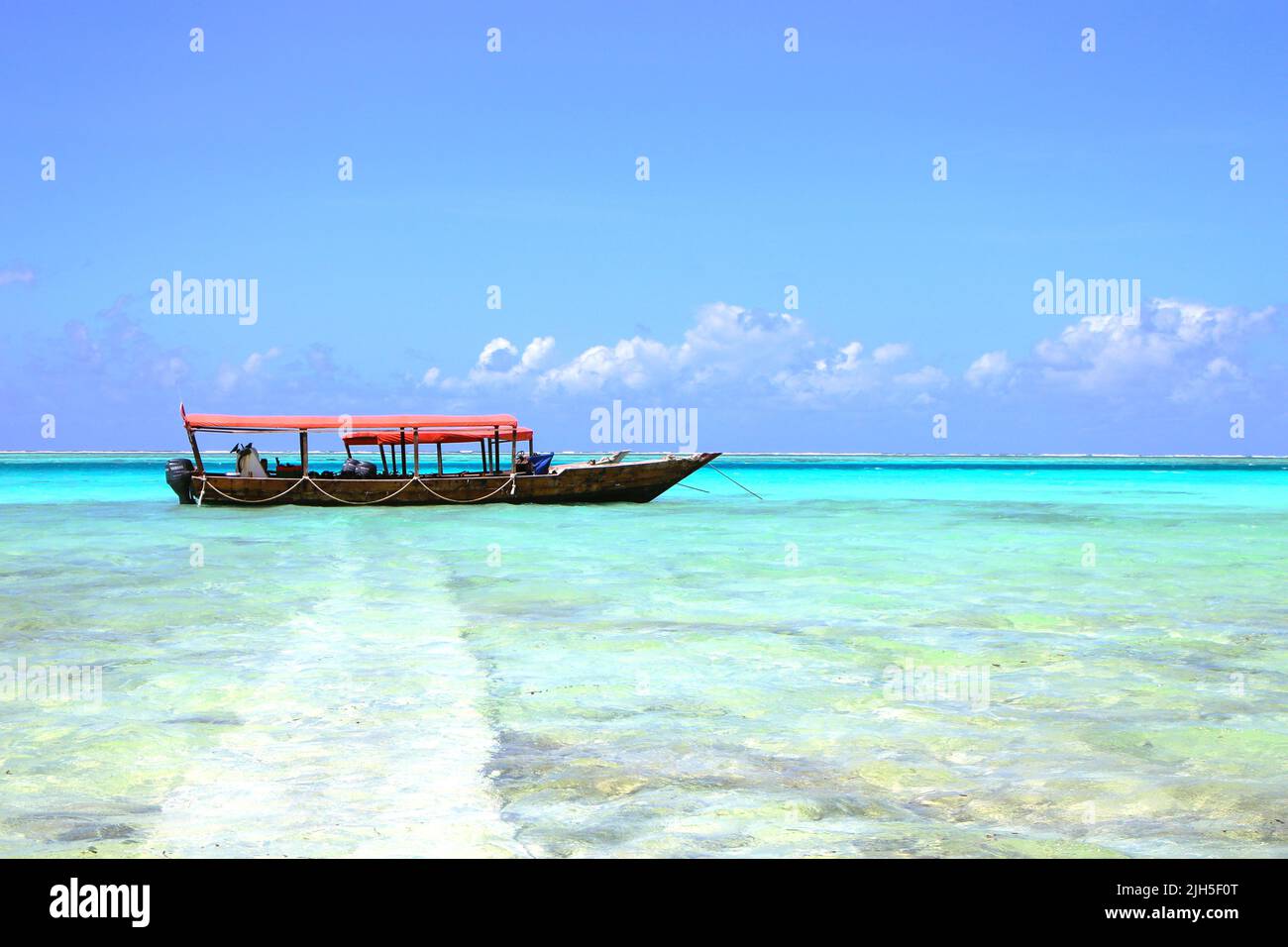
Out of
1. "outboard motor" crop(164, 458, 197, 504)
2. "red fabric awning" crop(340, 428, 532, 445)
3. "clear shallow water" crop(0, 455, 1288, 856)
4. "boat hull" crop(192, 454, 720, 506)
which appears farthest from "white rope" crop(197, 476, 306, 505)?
"clear shallow water" crop(0, 455, 1288, 856)

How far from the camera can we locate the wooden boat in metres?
28.3

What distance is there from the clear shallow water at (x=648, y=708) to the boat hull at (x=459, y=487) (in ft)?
39.1

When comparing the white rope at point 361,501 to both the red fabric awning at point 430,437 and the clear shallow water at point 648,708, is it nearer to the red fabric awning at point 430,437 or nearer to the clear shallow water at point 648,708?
the red fabric awning at point 430,437

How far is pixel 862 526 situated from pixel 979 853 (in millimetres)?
21750

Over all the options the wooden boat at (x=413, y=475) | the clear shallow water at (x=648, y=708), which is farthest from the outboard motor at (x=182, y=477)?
the clear shallow water at (x=648, y=708)

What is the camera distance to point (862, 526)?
84.5 feet

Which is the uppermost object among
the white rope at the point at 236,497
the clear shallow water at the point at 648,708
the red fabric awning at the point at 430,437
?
the red fabric awning at the point at 430,437

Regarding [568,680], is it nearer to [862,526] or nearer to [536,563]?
[536,563]

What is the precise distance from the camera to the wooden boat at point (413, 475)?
28.3 metres

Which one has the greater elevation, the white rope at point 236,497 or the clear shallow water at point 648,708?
the white rope at point 236,497

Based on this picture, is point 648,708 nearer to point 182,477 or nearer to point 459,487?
point 459,487
